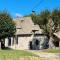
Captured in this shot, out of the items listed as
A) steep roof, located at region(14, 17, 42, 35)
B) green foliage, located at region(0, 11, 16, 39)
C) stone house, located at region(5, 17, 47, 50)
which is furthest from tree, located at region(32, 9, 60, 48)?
green foliage, located at region(0, 11, 16, 39)

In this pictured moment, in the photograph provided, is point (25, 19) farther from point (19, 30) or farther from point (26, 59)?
point (26, 59)

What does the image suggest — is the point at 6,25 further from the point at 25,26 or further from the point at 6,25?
the point at 25,26

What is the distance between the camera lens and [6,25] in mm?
45875

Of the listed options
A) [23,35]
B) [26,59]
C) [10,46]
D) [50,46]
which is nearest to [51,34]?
[50,46]

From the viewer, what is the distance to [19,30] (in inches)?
2117

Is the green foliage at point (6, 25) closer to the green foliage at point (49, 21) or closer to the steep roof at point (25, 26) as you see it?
the green foliage at point (49, 21)

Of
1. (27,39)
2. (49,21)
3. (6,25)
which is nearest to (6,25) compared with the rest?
(6,25)

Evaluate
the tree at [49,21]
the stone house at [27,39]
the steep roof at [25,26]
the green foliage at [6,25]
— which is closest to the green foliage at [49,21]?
the tree at [49,21]

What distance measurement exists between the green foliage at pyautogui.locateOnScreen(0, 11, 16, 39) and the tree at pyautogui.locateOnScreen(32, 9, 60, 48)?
4962mm

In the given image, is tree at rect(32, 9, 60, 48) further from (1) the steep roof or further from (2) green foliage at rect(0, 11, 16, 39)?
(2) green foliage at rect(0, 11, 16, 39)

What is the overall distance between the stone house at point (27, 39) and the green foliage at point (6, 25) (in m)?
5.26

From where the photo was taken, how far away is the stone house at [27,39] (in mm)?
50981

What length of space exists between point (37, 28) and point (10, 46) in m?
6.94

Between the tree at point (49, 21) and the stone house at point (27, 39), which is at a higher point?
the tree at point (49, 21)
